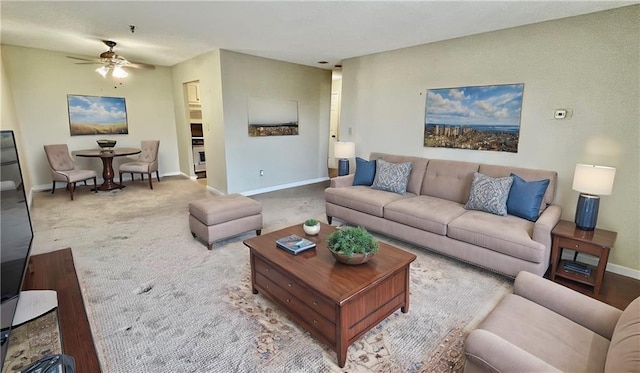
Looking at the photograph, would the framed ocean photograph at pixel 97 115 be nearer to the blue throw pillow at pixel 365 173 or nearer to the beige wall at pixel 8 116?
the beige wall at pixel 8 116

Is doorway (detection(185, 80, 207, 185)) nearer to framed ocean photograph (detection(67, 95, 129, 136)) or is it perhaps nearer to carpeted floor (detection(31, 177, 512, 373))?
framed ocean photograph (detection(67, 95, 129, 136))

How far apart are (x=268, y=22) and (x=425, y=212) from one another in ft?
9.02

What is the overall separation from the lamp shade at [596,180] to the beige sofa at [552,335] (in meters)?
1.44

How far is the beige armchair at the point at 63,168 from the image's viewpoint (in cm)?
525

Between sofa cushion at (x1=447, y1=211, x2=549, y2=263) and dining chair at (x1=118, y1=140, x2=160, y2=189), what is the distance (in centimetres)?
563

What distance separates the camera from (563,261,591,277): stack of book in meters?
2.71

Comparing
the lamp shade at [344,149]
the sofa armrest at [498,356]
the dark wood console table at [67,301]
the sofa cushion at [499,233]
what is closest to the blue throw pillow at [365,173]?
the lamp shade at [344,149]

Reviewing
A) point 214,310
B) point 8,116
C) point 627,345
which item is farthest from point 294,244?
point 8,116

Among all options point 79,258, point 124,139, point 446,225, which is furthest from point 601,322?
point 124,139

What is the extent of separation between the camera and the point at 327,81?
6.71 m

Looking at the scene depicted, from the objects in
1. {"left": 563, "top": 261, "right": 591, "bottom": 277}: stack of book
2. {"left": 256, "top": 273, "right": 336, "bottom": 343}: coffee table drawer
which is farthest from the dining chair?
{"left": 563, "top": 261, "right": 591, "bottom": 277}: stack of book

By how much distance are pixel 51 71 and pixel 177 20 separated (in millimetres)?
3800

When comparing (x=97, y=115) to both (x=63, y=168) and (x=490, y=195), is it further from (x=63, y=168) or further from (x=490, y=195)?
(x=490, y=195)

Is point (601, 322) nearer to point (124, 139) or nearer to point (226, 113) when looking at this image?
point (226, 113)
